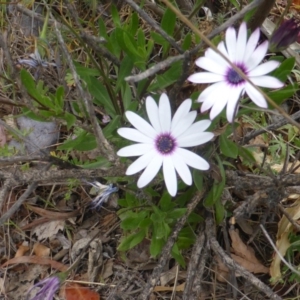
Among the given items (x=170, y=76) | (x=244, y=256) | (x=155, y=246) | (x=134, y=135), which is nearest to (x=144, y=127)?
(x=134, y=135)

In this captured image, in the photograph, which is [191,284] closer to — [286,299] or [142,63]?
[286,299]

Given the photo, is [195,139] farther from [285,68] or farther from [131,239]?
[131,239]

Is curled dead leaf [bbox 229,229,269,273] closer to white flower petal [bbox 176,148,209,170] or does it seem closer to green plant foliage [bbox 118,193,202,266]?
green plant foliage [bbox 118,193,202,266]

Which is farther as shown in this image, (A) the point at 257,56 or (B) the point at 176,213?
(B) the point at 176,213

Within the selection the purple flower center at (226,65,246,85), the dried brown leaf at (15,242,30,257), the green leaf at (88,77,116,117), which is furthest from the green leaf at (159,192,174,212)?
the dried brown leaf at (15,242,30,257)

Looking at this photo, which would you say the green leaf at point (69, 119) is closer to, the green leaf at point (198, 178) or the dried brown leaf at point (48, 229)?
the green leaf at point (198, 178)

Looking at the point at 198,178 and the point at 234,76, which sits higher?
the point at 234,76
